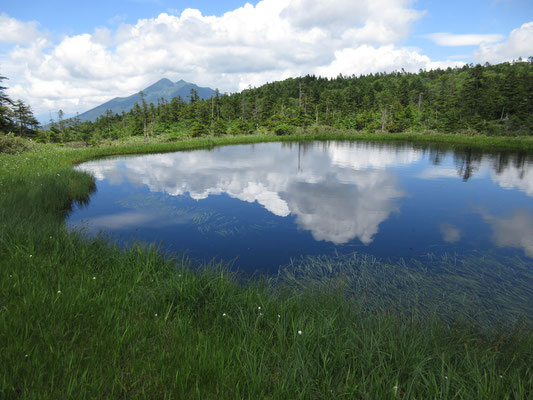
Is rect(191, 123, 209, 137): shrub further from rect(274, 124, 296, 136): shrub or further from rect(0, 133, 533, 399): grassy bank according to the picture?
rect(0, 133, 533, 399): grassy bank

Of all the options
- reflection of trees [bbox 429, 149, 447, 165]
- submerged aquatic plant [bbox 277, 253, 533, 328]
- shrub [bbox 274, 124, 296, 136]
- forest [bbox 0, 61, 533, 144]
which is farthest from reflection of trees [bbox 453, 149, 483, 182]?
shrub [bbox 274, 124, 296, 136]

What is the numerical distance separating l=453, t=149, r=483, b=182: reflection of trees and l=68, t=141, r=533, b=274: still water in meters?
0.30

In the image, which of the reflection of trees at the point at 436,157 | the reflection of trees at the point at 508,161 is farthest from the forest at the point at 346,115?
the reflection of trees at the point at 436,157

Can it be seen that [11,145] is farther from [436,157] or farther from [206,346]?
[436,157]

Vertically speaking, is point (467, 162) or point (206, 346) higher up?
point (206, 346)

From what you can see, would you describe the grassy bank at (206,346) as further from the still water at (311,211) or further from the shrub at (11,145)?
the shrub at (11,145)

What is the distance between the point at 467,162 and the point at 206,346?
1076 inches

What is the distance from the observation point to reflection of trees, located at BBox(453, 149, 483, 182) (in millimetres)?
19291

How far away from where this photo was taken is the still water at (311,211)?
8047 mm

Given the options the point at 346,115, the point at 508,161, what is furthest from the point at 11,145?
the point at 346,115

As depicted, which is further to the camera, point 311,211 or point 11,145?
point 11,145

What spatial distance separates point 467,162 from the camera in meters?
23.9

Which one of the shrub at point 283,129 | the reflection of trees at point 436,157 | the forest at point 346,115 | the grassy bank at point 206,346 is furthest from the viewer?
the shrub at point 283,129

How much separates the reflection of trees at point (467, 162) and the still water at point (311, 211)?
302 mm
